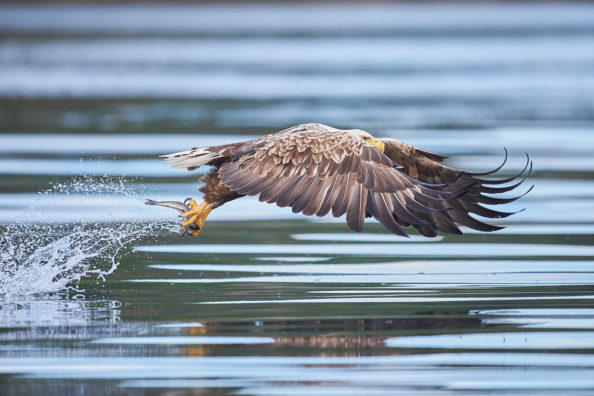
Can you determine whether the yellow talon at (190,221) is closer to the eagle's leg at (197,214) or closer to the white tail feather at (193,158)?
the eagle's leg at (197,214)

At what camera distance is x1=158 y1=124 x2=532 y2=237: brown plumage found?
973 centimetres

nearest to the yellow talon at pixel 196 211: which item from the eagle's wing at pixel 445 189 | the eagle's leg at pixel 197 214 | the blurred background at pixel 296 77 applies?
the eagle's leg at pixel 197 214

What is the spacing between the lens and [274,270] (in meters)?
11.2

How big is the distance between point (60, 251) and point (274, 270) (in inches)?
68.1

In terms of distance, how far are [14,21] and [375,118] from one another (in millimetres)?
58348

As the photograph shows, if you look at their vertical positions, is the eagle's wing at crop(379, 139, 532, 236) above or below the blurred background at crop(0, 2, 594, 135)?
below

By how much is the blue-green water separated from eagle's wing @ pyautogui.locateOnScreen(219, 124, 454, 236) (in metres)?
0.67

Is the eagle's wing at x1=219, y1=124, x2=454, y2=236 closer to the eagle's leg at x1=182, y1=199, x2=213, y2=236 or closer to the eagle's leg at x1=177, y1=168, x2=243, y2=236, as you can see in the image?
the eagle's leg at x1=177, y1=168, x2=243, y2=236

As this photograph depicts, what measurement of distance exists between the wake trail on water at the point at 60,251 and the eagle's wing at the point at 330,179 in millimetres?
1547

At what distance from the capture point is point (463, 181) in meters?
11.3

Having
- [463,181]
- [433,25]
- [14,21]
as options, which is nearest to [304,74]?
[463,181]

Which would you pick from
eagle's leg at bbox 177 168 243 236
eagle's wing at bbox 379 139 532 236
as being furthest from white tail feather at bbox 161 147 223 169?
eagle's wing at bbox 379 139 532 236

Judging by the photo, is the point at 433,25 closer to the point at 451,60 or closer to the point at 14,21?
the point at 14,21

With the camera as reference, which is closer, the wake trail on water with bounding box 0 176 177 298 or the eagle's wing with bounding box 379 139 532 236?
the wake trail on water with bounding box 0 176 177 298
